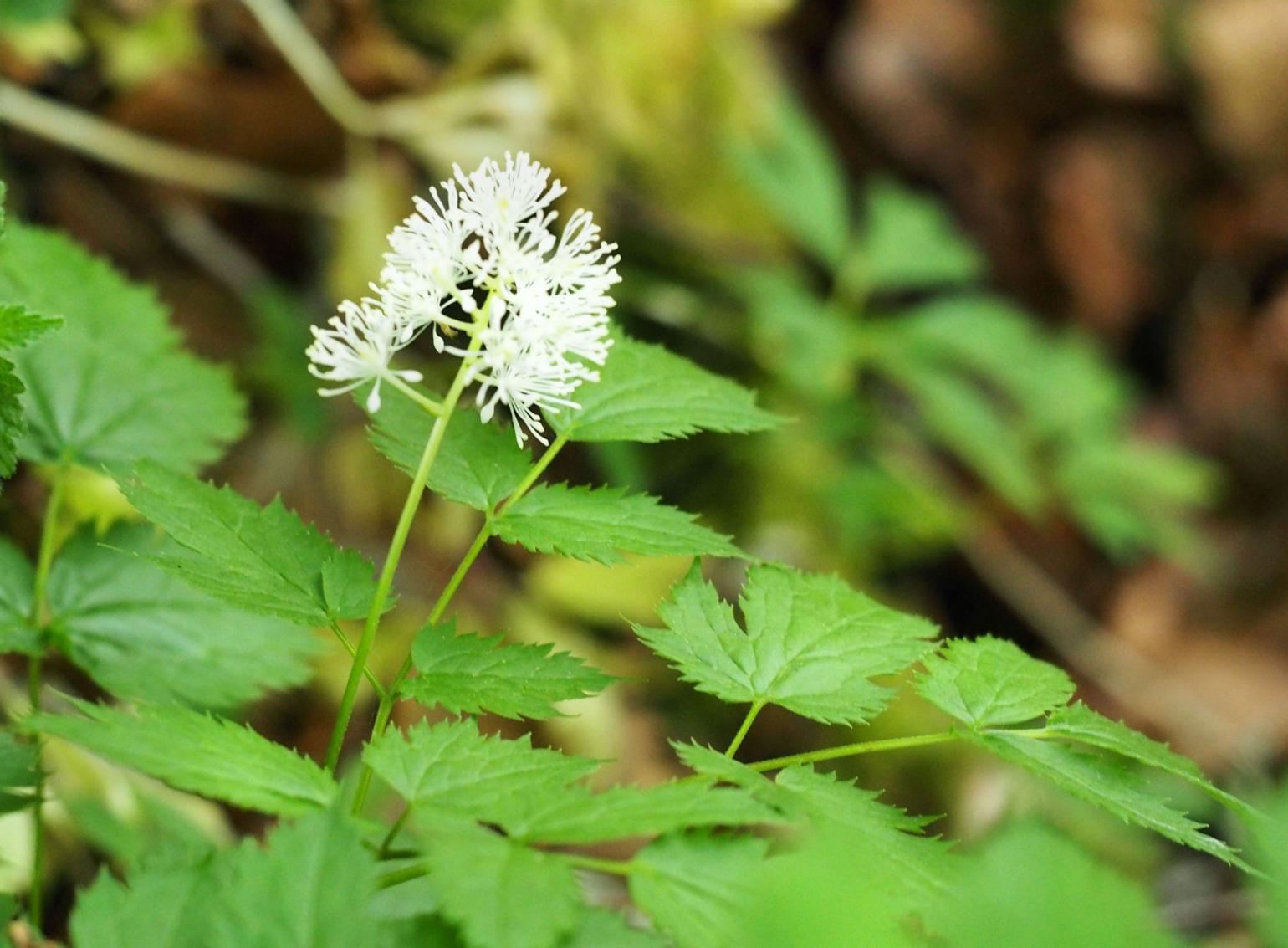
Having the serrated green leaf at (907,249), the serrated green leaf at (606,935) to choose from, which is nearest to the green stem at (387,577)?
the serrated green leaf at (606,935)

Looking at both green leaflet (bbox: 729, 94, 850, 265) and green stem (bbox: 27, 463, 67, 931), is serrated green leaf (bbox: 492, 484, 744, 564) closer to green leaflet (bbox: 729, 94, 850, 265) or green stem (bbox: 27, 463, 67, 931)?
green stem (bbox: 27, 463, 67, 931)

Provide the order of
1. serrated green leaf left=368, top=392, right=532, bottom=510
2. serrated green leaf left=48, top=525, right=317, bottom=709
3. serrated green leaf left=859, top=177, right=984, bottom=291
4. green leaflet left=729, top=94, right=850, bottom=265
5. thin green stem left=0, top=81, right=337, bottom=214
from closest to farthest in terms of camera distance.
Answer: serrated green leaf left=368, top=392, right=532, bottom=510
serrated green leaf left=48, top=525, right=317, bottom=709
thin green stem left=0, top=81, right=337, bottom=214
green leaflet left=729, top=94, right=850, bottom=265
serrated green leaf left=859, top=177, right=984, bottom=291

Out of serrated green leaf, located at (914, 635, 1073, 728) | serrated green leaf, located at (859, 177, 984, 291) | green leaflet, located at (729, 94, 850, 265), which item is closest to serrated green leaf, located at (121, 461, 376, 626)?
serrated green leaf, located at (914, 635, 1073, 728)

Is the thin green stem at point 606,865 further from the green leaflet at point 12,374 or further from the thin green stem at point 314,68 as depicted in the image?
the thin green stem at point 314,68

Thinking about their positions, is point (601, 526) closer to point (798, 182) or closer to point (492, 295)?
point (492, 295)

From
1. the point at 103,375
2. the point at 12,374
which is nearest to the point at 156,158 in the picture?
the point at 103,375

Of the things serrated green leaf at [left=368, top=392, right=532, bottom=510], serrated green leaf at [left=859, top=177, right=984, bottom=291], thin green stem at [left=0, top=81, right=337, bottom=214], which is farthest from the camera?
serrated green leaf at [left=859, top=177, right=984, bottom=291]

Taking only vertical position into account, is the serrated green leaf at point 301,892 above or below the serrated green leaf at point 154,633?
above

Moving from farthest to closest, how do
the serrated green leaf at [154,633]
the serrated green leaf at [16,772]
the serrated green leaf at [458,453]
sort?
1. the serrated green leaf at [154,633]
2. the serrated green leaf at [458,453]
3. the serrated green leaf at [16,772]
